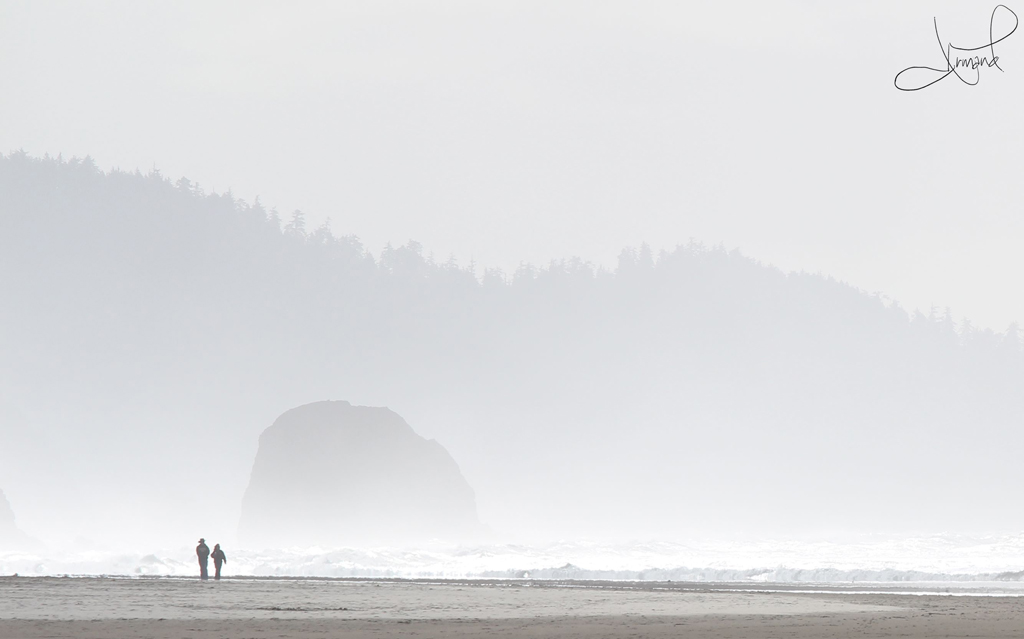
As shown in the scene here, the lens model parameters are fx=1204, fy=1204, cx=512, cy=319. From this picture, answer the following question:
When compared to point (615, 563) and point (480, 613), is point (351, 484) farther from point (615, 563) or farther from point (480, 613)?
point (480, 613)

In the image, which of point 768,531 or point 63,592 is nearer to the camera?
point 63,592

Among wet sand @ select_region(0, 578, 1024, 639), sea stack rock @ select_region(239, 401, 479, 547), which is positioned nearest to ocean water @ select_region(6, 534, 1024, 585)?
wet sand @ select_region(0, 578, 1024, 639)

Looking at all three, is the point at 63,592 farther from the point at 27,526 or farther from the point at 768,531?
the point at 768,531

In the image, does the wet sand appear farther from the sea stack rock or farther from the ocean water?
the sea stack rock

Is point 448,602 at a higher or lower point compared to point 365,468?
lower

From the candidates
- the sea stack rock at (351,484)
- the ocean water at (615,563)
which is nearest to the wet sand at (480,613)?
the ocean water at (615,563)

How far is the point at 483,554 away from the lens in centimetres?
6619

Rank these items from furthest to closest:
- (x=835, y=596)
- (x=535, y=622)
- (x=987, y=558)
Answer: (x=987, y=558), (x=835, y=596), (x=535, y=622)

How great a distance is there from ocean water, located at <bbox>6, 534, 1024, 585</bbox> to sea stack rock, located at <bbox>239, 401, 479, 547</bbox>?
33.4 metres

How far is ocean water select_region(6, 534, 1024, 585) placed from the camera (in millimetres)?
50312

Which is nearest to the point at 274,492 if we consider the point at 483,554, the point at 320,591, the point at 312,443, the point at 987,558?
the point at 312,443

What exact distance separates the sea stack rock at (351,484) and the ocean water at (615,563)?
33.4 metres

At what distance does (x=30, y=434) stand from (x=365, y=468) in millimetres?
96550

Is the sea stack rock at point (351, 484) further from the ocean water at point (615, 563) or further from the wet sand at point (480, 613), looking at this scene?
the wet sand at point (480, 613)
